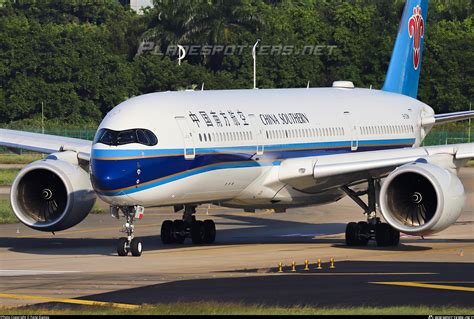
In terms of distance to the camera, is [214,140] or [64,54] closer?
[214,140]

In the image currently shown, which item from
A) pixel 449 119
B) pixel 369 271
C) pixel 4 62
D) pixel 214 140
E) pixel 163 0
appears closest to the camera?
pixel 369 271

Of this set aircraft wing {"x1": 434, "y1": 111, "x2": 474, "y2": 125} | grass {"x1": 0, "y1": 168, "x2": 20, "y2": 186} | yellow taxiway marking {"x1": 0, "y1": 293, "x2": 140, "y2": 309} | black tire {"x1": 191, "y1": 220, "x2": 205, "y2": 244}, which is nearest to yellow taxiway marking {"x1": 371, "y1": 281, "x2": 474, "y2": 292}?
yellow taxiway marking {"x1": 0, "y1": 293, "x2": 140, "y2": 309}

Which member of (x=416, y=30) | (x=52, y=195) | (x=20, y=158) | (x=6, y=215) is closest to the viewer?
(x=52, y=195)

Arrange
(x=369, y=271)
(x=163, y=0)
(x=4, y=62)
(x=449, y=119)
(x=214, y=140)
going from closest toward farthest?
(x=369, y=271) → (x=214, y=140) → (x=449, y=119) → (x=4, y=62) → (x=163, y=0)

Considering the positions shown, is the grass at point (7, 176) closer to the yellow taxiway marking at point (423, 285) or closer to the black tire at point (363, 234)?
the black tire at point (363, 234)

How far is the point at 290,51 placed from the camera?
10381 cm

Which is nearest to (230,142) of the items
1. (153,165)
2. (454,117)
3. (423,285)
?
(153,165)

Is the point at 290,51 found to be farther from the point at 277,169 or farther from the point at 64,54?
the point at 277,169

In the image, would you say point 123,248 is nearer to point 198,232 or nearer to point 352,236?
point 198,232

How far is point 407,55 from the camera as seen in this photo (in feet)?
154

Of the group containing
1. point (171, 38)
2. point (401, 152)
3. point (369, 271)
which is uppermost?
point (171, 38)

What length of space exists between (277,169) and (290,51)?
68.7 metres

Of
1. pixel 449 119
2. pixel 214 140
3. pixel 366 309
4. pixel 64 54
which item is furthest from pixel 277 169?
pixel 64 54

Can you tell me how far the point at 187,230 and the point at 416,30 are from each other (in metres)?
14.9
